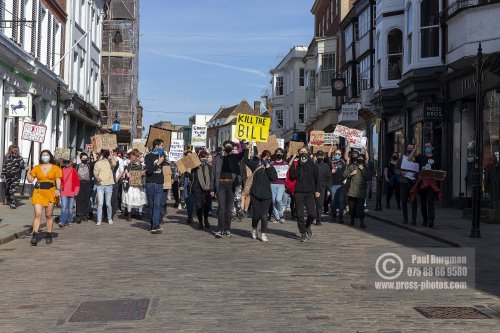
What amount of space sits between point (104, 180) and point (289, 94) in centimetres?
5184

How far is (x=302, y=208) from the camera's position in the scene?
47.2 ft

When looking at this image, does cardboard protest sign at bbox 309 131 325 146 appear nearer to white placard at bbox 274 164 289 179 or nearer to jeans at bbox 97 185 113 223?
white placard at bbox 274 164 289 179

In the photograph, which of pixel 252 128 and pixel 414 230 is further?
pixel 252 128

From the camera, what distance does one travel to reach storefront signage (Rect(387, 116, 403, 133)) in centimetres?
3191

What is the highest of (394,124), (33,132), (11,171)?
(394,124)

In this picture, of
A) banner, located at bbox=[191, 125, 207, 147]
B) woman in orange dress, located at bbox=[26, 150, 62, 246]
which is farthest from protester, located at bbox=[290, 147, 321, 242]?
banner, located at bbox=[191, 125, 207, 147]

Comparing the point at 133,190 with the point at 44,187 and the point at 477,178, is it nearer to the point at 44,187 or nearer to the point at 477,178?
the point at 44,187

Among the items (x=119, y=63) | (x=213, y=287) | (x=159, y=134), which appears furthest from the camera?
(x=119, y=63)

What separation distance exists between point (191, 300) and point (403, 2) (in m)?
25.8

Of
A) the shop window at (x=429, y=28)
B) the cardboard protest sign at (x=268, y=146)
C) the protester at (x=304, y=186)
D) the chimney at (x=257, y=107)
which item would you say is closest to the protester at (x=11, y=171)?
the cardboard protest sign at (x=268, y=146)

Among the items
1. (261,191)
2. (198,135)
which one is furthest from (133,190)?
(198,135)

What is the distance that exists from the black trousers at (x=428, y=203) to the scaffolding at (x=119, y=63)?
36383 mm

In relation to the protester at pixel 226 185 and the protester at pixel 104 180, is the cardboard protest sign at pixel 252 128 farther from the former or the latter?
the protester at pixel 226 185

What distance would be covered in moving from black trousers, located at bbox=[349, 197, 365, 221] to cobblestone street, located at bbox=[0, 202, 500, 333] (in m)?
2.72
